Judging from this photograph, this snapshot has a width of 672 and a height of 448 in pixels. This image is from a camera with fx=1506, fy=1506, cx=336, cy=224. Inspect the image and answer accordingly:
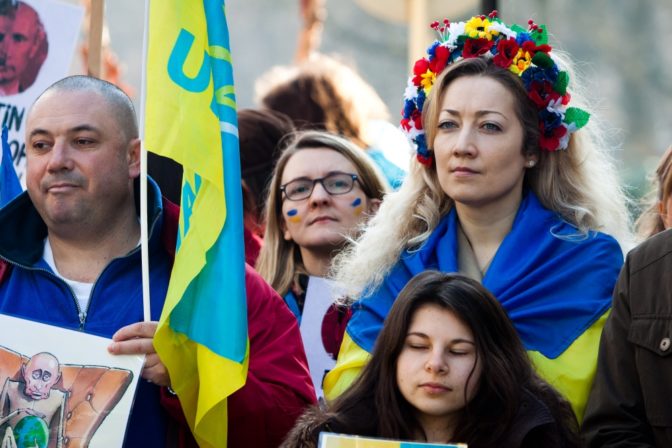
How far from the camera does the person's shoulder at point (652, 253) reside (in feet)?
15.7

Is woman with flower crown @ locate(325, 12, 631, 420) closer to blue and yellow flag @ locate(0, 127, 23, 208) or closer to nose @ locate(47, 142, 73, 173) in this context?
nose @ locate(47, 142, 73, 173)

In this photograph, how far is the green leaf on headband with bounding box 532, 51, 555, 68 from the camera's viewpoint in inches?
224

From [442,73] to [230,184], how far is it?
3.45 ft

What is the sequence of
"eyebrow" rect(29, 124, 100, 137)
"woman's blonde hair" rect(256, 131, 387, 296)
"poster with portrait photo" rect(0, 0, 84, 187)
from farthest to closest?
1. "poster with portrait photo" rect(0, 0, 84, 187)
2. "woman's blonde hair" rect(256, 131, 387, 296)
3. "eyebrow" rect(29, 124, 100, 137)

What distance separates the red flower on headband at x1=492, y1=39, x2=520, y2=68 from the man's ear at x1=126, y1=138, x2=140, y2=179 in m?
1.38

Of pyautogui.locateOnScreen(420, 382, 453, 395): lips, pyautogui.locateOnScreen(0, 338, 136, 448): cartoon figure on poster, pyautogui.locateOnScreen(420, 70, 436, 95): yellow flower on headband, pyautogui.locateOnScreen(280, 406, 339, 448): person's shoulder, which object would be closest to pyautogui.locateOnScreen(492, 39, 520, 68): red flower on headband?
pyautogui.locateOnScreen(420, 70, 436, 95): yellow flower on headband

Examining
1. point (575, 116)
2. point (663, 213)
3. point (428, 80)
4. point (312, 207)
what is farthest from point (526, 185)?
point (312, 207)

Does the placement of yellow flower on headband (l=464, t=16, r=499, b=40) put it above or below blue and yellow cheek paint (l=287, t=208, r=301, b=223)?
above

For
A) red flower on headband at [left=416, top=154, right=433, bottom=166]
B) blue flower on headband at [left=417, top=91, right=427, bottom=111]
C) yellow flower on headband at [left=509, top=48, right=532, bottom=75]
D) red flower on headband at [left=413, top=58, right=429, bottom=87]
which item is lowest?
red flower on headband at [left=416, top=154, right=433, bottom=166]

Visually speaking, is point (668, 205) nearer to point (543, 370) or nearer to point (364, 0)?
point (543, 370)

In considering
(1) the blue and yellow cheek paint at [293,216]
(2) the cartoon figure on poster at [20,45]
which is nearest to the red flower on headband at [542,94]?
(1) the blue and yellow cheek paint at [293,216]

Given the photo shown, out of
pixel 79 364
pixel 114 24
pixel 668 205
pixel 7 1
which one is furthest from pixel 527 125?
pixel 114 24

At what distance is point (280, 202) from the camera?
674cm

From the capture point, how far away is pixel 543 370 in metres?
5.14
